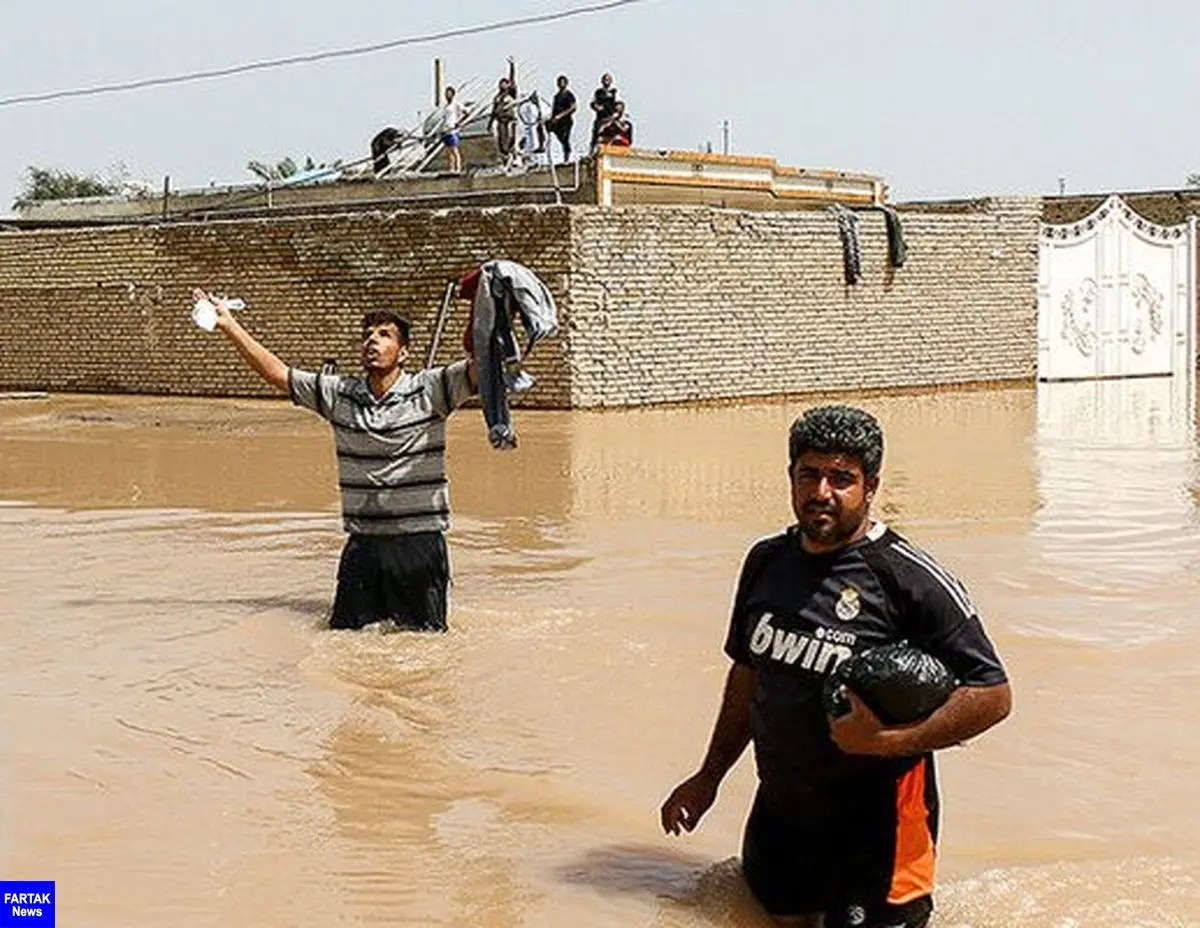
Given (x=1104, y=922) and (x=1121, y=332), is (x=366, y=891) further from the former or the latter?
(x=1121, y=332)

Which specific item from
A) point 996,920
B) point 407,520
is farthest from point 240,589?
point 996,920

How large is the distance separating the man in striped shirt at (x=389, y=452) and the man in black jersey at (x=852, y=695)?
9.97 ft

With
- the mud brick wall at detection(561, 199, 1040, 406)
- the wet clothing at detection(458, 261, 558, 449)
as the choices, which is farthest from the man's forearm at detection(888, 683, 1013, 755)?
the mud brick wall at detection(561, 199, 1040, 406)

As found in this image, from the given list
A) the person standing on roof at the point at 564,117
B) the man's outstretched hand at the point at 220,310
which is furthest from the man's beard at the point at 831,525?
the person standing on roof at the point at 564,117

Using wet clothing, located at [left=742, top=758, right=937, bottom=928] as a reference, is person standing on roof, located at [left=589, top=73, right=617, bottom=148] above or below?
above

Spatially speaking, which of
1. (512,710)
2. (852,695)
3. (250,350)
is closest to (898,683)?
(852,695)

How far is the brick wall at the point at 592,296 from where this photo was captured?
1927 centimetres

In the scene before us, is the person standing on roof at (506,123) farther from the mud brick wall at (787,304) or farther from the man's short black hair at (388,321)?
the man's short black hair at (388,321)

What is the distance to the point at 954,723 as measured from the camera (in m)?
3.07

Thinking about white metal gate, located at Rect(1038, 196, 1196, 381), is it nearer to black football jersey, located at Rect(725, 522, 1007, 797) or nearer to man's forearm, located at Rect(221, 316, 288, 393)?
man's forearm, located at Rect(221, 316, 288, 393)

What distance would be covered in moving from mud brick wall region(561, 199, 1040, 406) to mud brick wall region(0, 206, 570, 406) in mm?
655

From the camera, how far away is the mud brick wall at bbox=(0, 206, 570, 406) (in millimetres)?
19531

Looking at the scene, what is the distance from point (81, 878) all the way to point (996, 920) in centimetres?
209

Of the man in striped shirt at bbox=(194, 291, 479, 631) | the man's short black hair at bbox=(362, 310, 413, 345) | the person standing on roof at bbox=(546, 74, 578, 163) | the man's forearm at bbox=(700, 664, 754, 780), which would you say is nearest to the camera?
the man's forearm at bbox=(700, 664, 754, 780)
